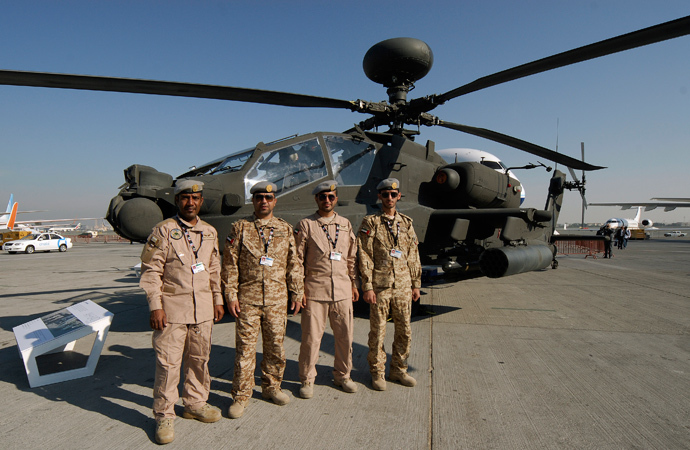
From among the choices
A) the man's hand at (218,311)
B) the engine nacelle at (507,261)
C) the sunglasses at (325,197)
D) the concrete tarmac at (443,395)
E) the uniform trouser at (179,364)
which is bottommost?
the concrete tarmac at (443,395)

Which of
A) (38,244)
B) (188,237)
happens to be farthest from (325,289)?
(38,244)

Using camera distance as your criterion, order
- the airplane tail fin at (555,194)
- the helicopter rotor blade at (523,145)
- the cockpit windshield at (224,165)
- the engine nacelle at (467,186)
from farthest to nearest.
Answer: the airplane tail fin at (555,194) < the helicopter rotor blade at (523,145) < the engine nacelle at (467,186) < the cockpit windshield at (224,165)

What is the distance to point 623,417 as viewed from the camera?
2633 mm

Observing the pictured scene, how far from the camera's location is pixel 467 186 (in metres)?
6.06

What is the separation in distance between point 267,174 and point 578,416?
13.0ft

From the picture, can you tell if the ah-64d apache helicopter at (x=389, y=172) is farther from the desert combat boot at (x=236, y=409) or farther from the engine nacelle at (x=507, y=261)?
the desert combat boot at (x=236, y=409)

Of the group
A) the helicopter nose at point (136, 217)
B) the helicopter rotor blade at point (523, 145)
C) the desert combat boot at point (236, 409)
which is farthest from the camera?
the helicopter rotor blade at point (523, 145)

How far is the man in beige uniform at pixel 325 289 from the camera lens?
3076 millimetres

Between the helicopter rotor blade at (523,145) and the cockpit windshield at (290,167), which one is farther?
the helicopter rotor blade at (523,145)

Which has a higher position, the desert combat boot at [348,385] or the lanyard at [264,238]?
the lanyard at [264,238]

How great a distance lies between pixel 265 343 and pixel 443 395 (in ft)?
4.89

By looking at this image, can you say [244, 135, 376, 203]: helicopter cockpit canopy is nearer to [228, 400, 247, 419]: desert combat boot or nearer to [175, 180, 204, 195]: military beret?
[175, 180, 204, 195]: military beret

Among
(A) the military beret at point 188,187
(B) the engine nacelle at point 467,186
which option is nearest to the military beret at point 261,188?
(A) the military beret at point 188,187

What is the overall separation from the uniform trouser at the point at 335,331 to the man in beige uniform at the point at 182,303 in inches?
28.7
